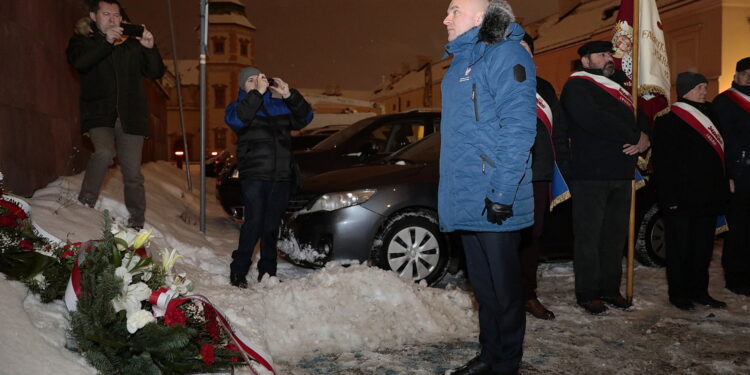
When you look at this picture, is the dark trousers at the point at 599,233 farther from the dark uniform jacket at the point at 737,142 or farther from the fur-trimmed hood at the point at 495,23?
the fur-trimmed hood at the point at 495,23

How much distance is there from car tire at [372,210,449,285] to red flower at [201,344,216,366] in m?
2.92

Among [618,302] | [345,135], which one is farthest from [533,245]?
[345,135]

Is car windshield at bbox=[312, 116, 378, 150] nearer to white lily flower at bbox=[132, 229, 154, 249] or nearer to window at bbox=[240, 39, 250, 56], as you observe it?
white lily flower at bbox=[132, 229, 154, 249]

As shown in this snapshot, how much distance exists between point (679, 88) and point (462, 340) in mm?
2916

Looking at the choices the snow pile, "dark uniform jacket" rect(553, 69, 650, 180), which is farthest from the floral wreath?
"dark uniform jacket" rect(553, 69, 650, 180)

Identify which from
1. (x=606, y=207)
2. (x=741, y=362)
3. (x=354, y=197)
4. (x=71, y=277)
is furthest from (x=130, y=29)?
(x=741, y=362)

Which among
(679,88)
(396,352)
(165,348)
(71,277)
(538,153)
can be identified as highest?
(679,88)

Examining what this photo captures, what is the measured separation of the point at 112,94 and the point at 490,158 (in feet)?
12.1

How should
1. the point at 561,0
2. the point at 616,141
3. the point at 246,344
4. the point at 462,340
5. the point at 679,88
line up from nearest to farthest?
the point at 246,344 → the point at 462,340 → the point at 616,141 → the point at 679,88 → the point at 561,0

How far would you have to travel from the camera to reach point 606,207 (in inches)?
209

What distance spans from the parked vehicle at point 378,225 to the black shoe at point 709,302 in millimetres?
1303

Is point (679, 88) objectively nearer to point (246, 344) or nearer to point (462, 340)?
point (462, 340)

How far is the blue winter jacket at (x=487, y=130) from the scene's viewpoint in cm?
313

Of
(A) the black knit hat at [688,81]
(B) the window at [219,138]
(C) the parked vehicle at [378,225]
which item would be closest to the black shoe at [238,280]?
(C) the parked vehicle at [378,225]
